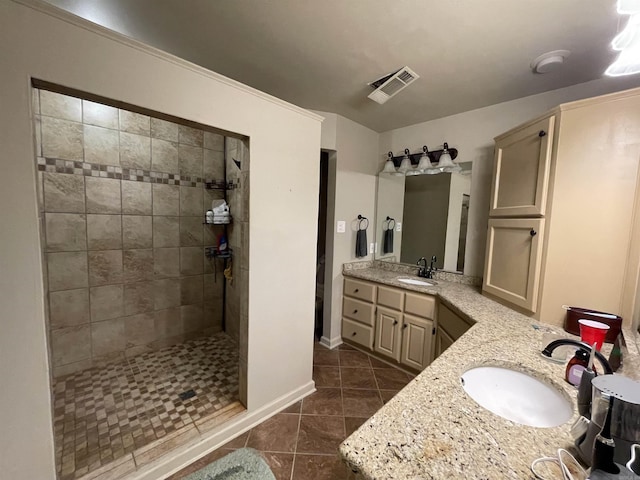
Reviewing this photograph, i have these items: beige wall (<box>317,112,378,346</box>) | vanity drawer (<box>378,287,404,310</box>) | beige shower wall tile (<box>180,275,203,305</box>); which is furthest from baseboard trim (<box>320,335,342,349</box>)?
beige shower wall tile (<box>180,275,203,305</box>)

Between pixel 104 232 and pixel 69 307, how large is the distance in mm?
672

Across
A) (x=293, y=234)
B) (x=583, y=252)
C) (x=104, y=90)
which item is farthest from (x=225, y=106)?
(x=583, y=252)

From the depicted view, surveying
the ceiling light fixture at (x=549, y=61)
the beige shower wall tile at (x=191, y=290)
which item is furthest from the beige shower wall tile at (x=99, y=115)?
the ceiling light fixture at (x=549, y=61)

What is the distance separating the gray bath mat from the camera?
4.32ft

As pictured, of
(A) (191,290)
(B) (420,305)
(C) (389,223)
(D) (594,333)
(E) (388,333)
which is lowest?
(E) (388,333)

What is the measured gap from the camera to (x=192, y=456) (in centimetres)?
142

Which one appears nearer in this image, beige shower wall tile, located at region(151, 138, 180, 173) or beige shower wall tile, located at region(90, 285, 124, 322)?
beige shower wall tile, located at region(90, 285, 124, 322)

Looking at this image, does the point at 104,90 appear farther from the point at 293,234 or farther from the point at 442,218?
the point at 442,218

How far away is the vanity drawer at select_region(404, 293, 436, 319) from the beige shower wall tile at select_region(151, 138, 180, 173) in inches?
103

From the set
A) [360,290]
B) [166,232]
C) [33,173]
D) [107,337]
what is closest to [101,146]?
[166,232]

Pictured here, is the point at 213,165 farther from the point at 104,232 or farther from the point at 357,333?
the point at 357,333

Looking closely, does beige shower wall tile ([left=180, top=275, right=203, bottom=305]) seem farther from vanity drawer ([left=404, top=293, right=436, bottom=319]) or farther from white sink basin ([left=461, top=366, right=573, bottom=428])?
white sink basin ([left=461, top=366, right=573, bottom=428])

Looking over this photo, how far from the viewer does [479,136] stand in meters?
2.26

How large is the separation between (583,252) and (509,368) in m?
0.90
